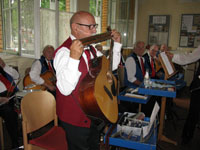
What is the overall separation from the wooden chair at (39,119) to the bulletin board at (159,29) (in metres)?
5.84

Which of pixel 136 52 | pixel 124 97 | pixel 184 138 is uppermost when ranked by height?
pixel 136 52

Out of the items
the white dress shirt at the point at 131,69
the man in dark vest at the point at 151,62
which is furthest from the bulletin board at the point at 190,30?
the white dress shirt at the point at 131,69

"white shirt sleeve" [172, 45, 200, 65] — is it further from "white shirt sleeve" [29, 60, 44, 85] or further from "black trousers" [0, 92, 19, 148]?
"black trousers" [0, 92, 19, 148]

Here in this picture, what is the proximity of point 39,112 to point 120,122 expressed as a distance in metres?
0.85

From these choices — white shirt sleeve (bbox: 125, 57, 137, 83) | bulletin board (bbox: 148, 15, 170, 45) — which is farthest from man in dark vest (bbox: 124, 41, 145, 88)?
bulletin board (bbox: 148, 15, 170, 45)

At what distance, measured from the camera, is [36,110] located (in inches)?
76.9

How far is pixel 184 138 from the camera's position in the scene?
2998 millimetres

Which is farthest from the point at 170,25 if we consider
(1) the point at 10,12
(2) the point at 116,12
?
(1) the point at 10,12

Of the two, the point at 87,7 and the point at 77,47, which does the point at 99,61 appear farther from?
the point at 87,7

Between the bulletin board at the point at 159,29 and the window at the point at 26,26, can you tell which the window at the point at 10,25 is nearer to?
the window at the point at 26,26

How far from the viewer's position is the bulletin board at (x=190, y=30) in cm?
636

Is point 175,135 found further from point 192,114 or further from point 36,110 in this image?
point 36,110

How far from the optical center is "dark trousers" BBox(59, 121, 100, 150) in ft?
5.04

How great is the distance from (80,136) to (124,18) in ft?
20.5
